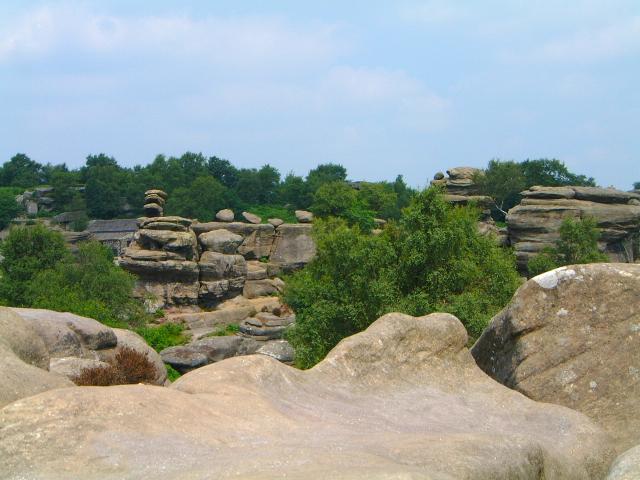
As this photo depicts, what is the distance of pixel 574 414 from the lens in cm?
925

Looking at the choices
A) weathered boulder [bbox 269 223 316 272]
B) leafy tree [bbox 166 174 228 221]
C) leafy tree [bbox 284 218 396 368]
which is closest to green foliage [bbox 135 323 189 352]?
weathered boulder [bbox 269 223 316 272]

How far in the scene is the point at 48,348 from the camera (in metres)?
16.0

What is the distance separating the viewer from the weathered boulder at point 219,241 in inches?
2518

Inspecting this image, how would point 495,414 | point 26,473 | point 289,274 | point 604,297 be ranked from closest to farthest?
point 26,473 < point 495,414 < point 604,297 < point 289,274

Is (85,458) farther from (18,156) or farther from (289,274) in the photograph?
(18,156)

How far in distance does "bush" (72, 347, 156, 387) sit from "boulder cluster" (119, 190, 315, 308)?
35.9 metres

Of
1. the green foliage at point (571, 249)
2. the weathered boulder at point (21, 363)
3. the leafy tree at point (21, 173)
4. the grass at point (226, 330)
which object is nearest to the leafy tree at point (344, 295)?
the weathered boulder at point (21, 363)

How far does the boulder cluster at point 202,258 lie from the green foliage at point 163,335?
12.7 ft

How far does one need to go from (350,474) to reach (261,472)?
548mm

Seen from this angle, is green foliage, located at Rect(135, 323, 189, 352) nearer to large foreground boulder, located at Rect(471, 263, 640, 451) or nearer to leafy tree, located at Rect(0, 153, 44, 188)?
large foreground boulder, located at Rect(471, 263, 640, 451)

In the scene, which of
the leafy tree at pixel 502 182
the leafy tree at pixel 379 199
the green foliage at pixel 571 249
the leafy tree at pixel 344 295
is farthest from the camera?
the leafy tree at pixel 379 199

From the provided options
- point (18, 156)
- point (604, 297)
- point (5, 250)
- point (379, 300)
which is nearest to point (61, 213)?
point (18, 156)

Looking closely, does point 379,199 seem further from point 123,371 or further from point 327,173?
point 123,371

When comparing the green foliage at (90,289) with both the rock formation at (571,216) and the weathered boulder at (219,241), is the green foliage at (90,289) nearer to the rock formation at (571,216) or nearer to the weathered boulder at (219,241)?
the weathered boulder at (219,241)
